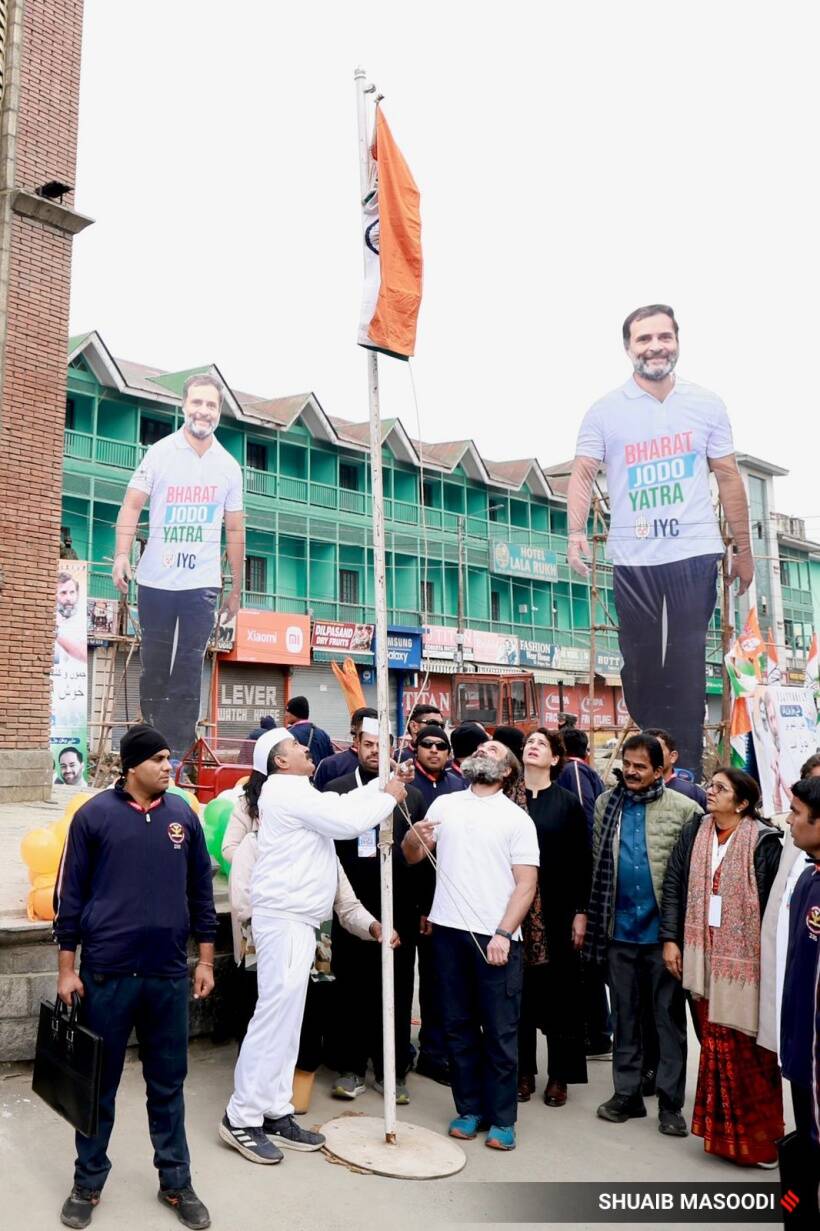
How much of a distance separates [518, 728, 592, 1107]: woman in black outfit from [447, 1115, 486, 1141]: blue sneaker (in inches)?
24.0

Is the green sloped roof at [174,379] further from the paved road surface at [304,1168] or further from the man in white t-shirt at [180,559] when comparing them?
the paved road surface at [304,1168]

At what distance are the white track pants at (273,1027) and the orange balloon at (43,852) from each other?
1.40m

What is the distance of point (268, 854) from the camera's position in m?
4.41

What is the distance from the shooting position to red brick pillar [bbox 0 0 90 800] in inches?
411

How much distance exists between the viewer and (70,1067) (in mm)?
3516

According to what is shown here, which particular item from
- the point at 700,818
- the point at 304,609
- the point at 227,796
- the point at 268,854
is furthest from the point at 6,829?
the point at 304,609

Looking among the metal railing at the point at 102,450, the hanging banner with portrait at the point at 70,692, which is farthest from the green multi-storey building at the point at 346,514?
the hanging banner with portrait at the point at 70,692

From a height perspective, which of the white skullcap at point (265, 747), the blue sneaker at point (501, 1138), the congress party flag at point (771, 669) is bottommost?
the blue sneaker at point (501, 1138)

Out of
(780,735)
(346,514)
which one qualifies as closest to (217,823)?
(780,735)

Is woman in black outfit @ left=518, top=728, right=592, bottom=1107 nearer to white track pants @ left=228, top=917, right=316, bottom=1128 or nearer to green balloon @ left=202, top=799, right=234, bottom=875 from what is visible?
white track pants @ left=228, top=917, right=316, bottom=1128

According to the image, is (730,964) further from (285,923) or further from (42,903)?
(42,903)

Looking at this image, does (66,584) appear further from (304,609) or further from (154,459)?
(304,609)

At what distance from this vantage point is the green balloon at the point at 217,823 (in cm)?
646

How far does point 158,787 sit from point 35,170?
951cm
